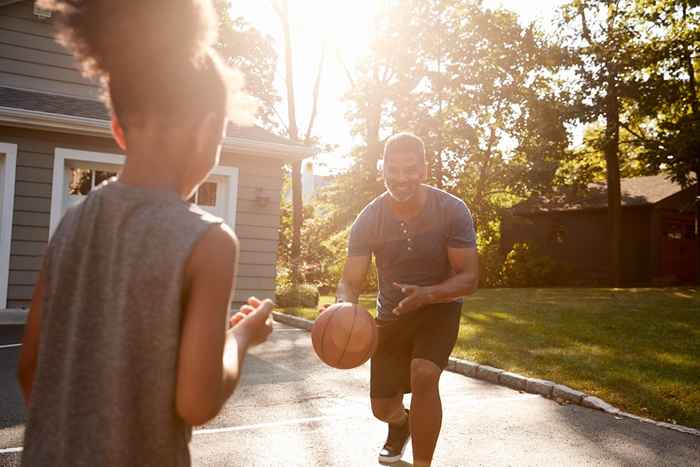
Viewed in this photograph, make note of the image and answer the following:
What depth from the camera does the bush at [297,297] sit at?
15.9 meters

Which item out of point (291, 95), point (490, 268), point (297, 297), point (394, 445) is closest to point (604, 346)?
point (394, 445)

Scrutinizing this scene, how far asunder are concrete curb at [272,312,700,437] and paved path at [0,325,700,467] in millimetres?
128

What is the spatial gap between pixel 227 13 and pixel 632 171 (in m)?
24.0

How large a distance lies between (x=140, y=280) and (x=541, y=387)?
674 cm

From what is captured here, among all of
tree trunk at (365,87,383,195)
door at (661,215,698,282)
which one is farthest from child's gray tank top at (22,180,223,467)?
door at (661,215,698,282)

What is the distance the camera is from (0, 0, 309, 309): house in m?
11.4

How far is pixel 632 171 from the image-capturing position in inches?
1447

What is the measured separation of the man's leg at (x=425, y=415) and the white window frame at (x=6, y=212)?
964 centimetres

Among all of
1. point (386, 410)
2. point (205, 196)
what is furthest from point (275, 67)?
point (386, 410)

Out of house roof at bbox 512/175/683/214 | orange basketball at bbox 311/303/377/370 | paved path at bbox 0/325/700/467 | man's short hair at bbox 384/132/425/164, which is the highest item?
house roof at bbox 512/175/683/214

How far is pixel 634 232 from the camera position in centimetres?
3000

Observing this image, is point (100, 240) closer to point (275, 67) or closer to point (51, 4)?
point (51, 4)

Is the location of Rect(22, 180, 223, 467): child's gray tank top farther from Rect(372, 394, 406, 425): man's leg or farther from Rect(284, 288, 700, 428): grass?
Rect(284, 288, 700, 428): grass

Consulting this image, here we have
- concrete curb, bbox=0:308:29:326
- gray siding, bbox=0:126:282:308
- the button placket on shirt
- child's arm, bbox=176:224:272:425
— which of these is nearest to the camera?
child's arm, bbox=176:224:272:425
